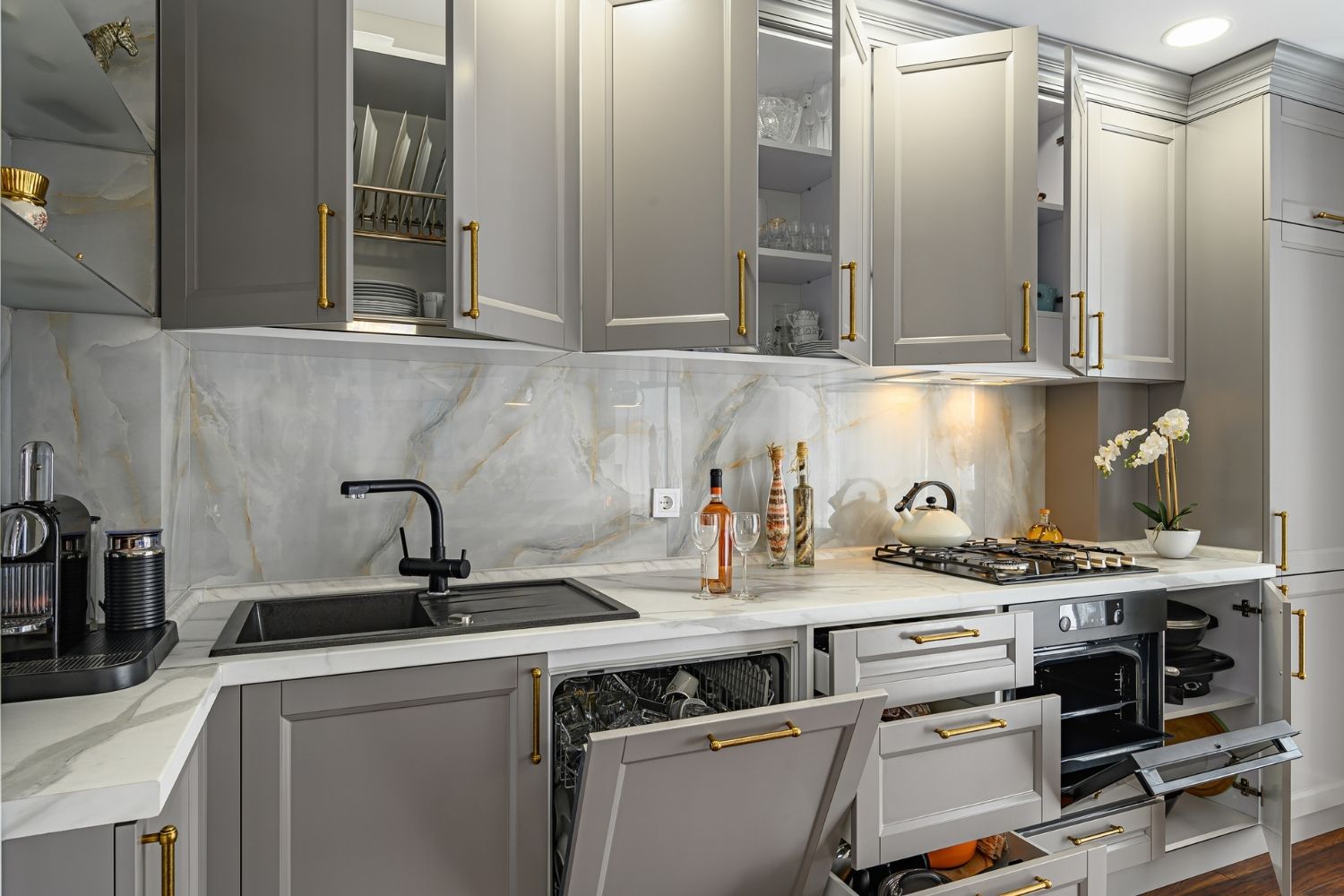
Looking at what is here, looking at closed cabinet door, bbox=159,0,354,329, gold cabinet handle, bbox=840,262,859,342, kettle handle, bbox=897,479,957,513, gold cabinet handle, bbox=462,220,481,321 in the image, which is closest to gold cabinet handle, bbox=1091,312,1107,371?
kettle handle, bbox=897,479,957,513

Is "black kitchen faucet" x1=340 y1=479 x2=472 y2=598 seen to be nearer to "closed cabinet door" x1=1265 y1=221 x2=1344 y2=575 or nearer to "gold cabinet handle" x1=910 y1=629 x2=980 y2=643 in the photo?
"gold cabinet handle" x1=910 y1=629 x2=980 y2=643

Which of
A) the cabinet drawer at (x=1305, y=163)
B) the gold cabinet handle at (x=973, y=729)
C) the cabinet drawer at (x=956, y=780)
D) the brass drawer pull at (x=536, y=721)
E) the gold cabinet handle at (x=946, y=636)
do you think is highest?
the cabinet drawer at (x=1305, y=163)

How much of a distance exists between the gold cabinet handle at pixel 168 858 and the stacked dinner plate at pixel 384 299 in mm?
994

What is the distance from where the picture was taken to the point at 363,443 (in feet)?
6.31

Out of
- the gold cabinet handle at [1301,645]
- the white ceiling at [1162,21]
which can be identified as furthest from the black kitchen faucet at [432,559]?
the gold cabinet handle at [1301,645]

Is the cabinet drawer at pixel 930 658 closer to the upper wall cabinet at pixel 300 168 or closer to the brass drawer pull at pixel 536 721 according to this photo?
the brass drawer pull at pixel 536 721

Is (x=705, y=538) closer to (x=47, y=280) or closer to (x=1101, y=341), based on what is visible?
(x=47, y=280)

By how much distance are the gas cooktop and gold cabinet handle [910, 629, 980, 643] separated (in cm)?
21

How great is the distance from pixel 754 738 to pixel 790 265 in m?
1.25

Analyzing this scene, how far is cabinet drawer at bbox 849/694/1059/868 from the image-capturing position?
164cm

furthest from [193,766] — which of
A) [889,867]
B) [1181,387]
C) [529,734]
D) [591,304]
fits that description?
[1181,387]

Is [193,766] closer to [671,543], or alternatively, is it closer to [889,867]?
[671,543]

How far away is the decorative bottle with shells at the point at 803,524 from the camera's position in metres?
2.28

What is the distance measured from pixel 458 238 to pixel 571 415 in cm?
74
